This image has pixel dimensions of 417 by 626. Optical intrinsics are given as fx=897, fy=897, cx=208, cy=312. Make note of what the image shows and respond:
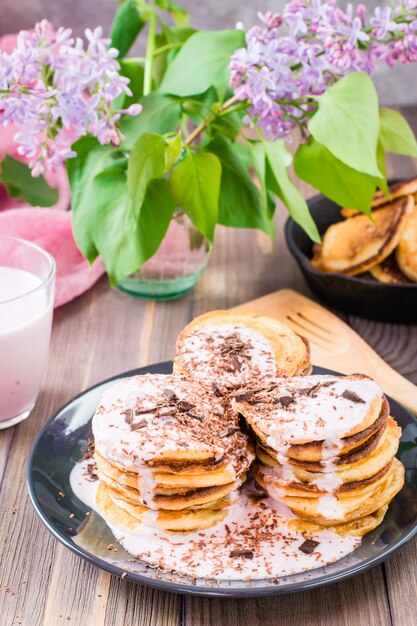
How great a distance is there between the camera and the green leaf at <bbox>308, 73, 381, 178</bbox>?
1.61 m

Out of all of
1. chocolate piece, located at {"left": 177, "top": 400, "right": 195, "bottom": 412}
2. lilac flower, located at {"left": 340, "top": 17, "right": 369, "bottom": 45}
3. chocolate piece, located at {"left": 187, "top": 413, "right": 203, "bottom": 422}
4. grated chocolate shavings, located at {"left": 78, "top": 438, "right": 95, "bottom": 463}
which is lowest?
grated chocolate shavings, located at {"left": 78, "top": 438, "right": 95, "bottom": 463}

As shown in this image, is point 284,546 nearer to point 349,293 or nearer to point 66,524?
point 66,524

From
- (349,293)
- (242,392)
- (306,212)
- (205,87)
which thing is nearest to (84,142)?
(205,87)

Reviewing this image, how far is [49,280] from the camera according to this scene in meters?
1.64

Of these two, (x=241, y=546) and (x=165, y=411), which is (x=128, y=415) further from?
(x=241, y=546)

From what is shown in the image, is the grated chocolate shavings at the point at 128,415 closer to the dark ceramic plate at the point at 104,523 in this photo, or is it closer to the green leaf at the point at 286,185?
the dark ceramic plate at the point at 104,523

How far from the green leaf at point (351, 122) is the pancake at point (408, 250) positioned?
332mm

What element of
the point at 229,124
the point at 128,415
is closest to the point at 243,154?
the point at 229,124

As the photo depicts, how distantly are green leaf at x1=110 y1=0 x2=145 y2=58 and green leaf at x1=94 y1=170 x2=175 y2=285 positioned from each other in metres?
0.40

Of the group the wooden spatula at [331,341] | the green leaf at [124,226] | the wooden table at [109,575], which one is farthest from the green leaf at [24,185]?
the wooden spatula at [331,341]

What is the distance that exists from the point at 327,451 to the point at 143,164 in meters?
0.72

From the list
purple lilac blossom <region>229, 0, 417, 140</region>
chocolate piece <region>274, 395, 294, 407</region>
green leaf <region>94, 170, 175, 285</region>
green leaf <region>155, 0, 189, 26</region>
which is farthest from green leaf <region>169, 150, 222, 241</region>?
chocolate piece <region>274, 395, 294, 407</region>

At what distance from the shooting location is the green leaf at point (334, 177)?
5.86 ft

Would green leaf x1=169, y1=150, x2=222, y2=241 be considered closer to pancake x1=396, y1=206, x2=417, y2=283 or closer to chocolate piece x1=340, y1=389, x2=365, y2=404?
pancake x1=396, y1=206, x2=417, y2=283
